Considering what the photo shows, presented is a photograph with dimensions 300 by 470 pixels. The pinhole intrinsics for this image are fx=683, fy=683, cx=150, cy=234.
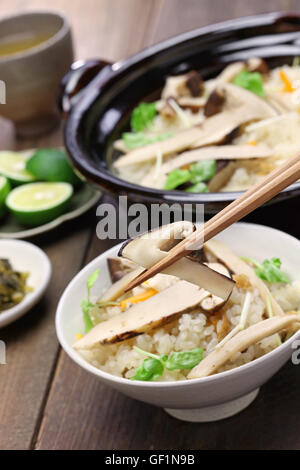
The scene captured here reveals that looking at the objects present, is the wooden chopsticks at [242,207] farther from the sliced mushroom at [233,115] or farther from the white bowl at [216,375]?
the sliced mushroom at [233,115]

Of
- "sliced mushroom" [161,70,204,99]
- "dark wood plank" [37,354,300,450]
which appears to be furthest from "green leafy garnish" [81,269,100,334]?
"sliced mushroom" [161,70,204,99]

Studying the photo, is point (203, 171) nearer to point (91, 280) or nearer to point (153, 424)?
point (91, 280)

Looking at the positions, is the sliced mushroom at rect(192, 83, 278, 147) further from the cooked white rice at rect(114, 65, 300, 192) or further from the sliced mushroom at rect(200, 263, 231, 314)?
the sliced mushroom at rect(200, 263, 231, 314)

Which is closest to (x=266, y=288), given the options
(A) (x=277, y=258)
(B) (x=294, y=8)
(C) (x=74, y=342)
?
(A) (x=277, y=258)

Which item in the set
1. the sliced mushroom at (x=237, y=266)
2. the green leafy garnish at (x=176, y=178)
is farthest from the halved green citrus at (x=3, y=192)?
the sliced mushroom at (x=237, y=266)

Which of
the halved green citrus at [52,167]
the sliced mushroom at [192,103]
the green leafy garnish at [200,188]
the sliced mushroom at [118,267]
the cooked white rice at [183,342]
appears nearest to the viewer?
the cooked white rice at [183,342]
